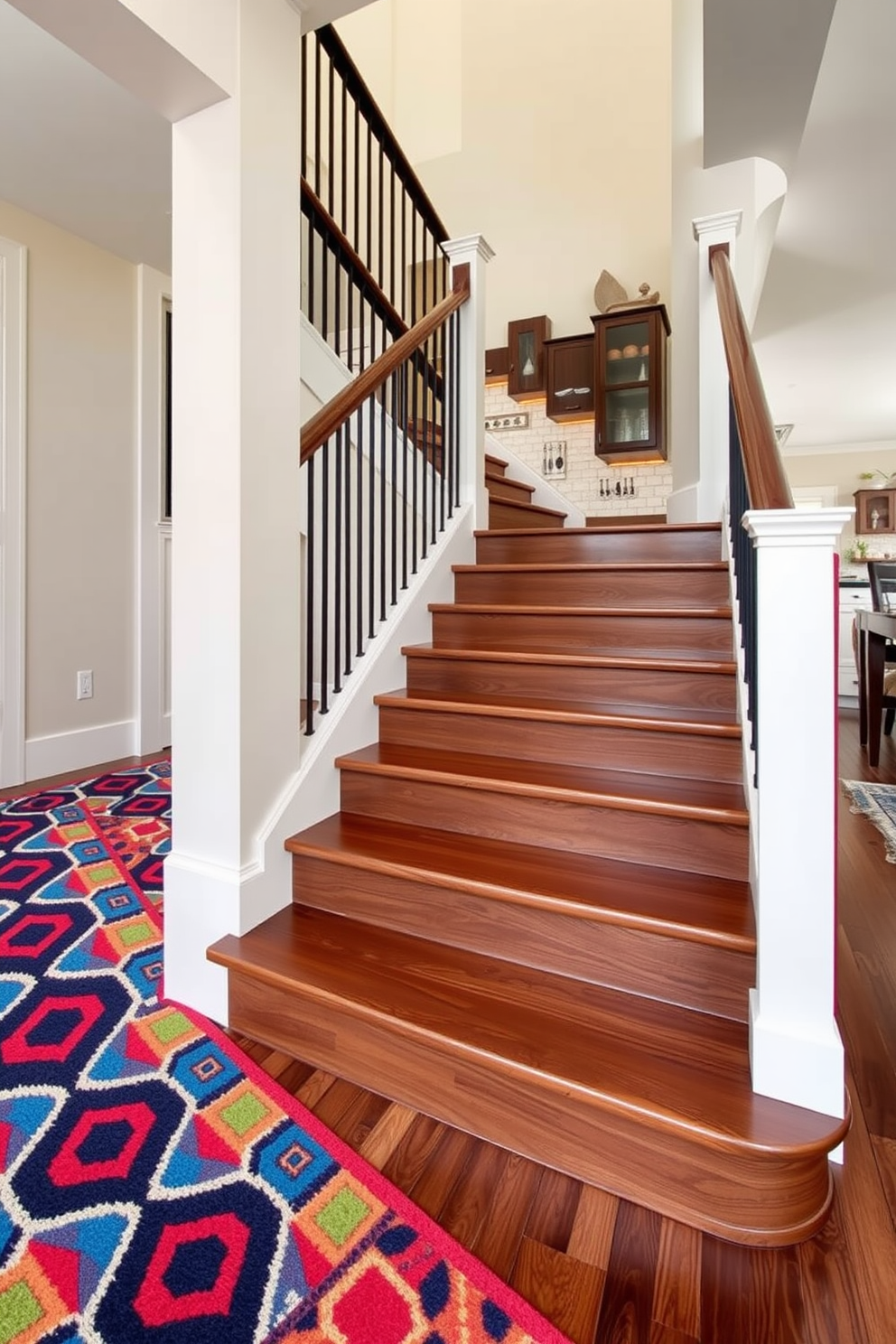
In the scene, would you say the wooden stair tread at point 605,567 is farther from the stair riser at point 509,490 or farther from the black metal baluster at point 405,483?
the stair riser at point 509,490

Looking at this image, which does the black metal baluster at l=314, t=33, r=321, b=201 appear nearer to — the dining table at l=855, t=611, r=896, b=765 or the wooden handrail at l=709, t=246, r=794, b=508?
the wooden handrail at l=709, t=246, r=794, b=508

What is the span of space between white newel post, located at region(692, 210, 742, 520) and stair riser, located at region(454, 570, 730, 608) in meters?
0.54

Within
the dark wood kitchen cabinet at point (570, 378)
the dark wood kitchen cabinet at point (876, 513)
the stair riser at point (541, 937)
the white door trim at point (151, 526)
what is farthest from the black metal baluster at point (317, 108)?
the dark wood kitchen cabinet at point (876, 513)

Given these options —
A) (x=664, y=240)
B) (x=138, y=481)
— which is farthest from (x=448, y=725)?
(x=664, y=240)

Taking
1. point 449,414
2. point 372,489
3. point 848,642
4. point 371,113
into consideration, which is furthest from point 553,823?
point 848,642

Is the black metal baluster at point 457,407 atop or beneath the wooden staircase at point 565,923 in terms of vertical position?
atop

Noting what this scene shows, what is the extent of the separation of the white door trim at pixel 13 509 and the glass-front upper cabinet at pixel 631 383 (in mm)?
3293

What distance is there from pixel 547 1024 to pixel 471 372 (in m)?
2.39

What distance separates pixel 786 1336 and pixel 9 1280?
3.23 ft

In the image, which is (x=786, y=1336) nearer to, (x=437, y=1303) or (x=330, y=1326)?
(x=437, y=1303)

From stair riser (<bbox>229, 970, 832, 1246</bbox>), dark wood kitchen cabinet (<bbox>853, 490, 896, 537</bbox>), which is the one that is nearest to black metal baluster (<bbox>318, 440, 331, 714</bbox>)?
stair riser (<bbox>229, 970, 832, 1246</bbox>)

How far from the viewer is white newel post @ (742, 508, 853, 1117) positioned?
94 centimetres

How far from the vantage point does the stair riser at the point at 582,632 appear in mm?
1972

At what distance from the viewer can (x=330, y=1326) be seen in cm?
81
